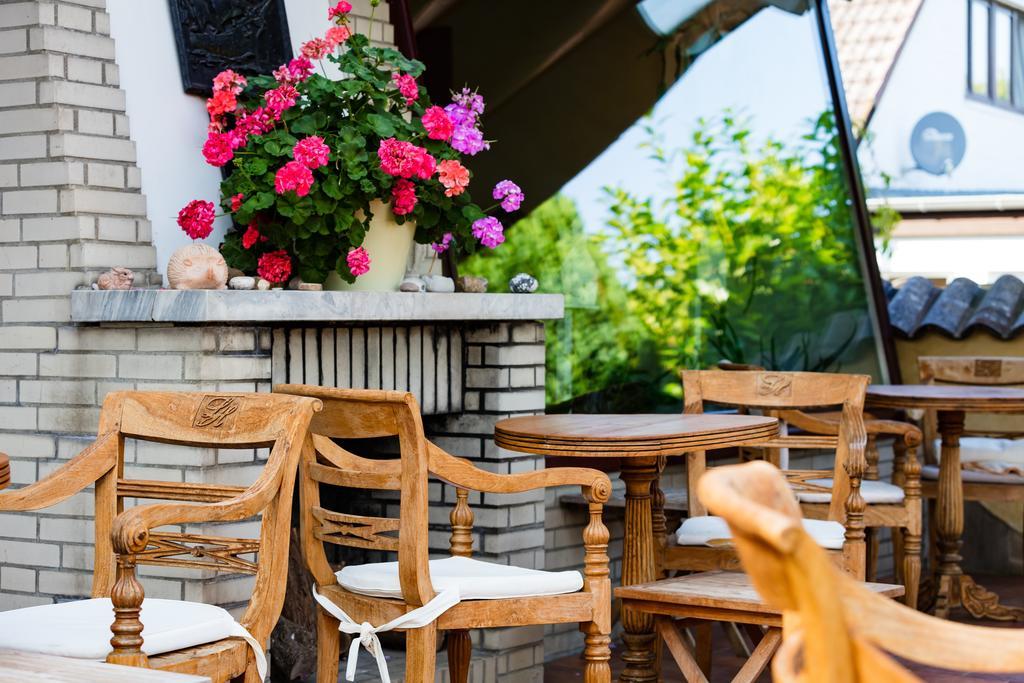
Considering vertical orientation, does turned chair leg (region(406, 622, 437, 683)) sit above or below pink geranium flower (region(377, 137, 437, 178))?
below

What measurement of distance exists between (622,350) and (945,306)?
7.49ft

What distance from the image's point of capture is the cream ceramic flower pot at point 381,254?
11.8ft

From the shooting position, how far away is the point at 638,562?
354 centimetres

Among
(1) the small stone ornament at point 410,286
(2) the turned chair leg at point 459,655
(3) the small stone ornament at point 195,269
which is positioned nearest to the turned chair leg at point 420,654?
(2) the turned chair leg at point 459,655

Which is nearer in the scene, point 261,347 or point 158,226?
point 261,347

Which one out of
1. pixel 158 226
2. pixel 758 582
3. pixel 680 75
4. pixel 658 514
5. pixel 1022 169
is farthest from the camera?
pixel 1022 169

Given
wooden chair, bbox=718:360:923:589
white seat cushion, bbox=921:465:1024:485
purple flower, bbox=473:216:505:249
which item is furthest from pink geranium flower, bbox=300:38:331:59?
white seat cushion, bbox=921:465:1024:485

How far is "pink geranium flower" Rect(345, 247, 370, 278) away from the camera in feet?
11.3

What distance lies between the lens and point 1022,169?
6883 millimetres

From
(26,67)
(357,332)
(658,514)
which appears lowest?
(658,514)

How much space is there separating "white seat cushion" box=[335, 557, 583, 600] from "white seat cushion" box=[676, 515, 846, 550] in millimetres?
848

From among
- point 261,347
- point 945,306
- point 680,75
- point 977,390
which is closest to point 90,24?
point 261,347

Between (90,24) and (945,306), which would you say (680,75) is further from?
(90,24)

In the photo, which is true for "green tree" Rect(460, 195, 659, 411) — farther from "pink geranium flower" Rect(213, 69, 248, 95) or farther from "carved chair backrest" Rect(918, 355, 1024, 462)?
"pink geranium flower" Rect(213, 69, 248, 95)
